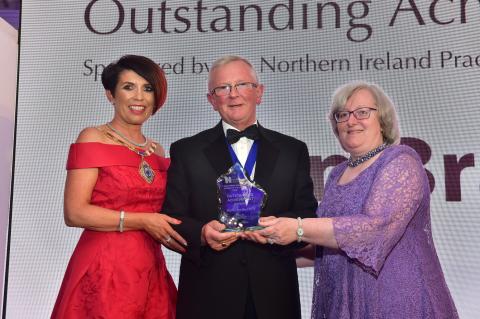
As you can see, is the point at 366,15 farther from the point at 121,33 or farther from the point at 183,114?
the point at 121,33

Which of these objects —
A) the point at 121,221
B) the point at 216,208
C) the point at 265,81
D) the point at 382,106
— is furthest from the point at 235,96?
the point at 265,81

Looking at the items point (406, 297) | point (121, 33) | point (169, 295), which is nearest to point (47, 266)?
point (169, 295)

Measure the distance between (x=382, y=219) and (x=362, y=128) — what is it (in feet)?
1.41

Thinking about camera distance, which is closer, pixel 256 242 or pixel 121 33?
pixel 256 242

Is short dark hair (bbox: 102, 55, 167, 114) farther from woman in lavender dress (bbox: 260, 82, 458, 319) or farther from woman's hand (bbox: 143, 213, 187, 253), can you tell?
woman in lavender dress (bbox: 260, 82, 458, 319)

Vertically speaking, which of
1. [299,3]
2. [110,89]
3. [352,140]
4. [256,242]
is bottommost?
[256,242]

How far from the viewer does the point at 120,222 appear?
2297 mm

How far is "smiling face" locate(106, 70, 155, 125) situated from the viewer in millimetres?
2490

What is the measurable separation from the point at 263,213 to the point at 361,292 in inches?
19.7

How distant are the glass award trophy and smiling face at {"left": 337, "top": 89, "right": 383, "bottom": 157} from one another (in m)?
0.46

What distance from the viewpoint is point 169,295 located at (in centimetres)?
241

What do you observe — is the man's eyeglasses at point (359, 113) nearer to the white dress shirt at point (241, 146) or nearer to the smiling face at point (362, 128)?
the smiling face at point (362, 128)

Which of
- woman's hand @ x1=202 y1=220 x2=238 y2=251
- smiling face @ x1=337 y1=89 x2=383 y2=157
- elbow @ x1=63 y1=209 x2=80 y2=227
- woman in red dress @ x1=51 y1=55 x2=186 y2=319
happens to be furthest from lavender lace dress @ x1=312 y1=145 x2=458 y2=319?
elbow @ x1=63 y1=209 x2=80 y2=227

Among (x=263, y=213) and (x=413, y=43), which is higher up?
(x=413, y=43)
